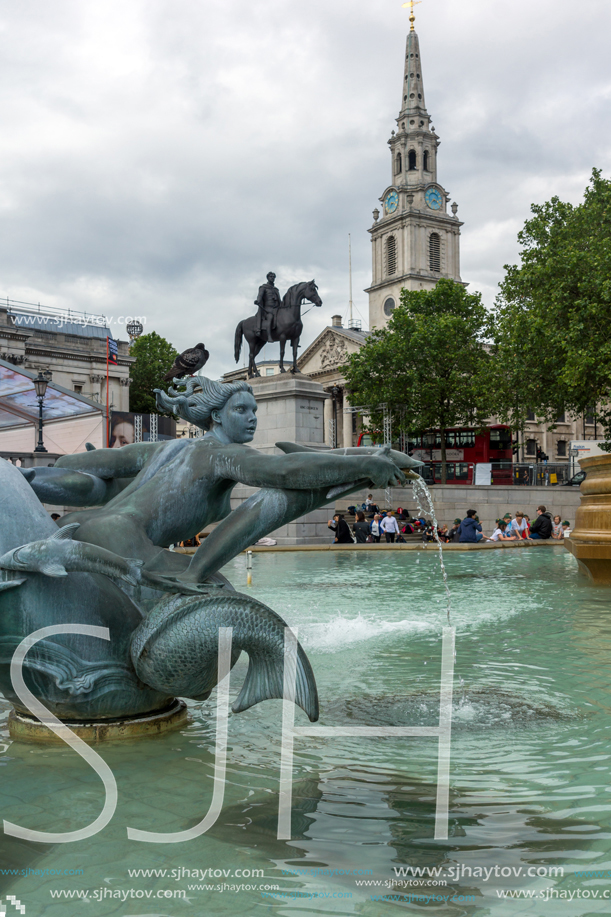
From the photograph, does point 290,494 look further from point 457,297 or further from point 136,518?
point 457,297

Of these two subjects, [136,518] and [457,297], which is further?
[457,297]

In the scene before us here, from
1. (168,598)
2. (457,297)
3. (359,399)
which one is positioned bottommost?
(168,598)

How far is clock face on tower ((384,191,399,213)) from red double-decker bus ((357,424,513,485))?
162 feet

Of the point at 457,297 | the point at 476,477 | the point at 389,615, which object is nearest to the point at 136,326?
the point at 457,297

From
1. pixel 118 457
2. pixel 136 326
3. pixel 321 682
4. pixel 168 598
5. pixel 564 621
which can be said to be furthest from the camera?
pixel 136 326

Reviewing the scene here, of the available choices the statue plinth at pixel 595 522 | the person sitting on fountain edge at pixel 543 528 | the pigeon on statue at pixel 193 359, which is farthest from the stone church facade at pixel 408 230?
the statue plinth at pixel 595 522

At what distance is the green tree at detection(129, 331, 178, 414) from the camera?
71375mm

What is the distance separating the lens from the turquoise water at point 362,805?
2268mm

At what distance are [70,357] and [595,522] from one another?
60.5 m

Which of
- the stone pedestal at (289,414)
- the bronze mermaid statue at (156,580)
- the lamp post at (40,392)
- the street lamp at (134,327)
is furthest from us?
the street lamp at (134,327)

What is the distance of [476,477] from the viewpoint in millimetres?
38156

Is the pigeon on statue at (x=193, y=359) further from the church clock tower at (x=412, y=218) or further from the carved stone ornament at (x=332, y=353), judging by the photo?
the church clock tower at (x=412, y=218)

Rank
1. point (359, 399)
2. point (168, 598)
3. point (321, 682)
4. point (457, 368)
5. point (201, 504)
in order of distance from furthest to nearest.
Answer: point (359, 399)
point (457, 368)
point (321, 682)
point (201, 504)
point (168, 598)

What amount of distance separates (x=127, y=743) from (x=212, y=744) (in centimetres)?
40
